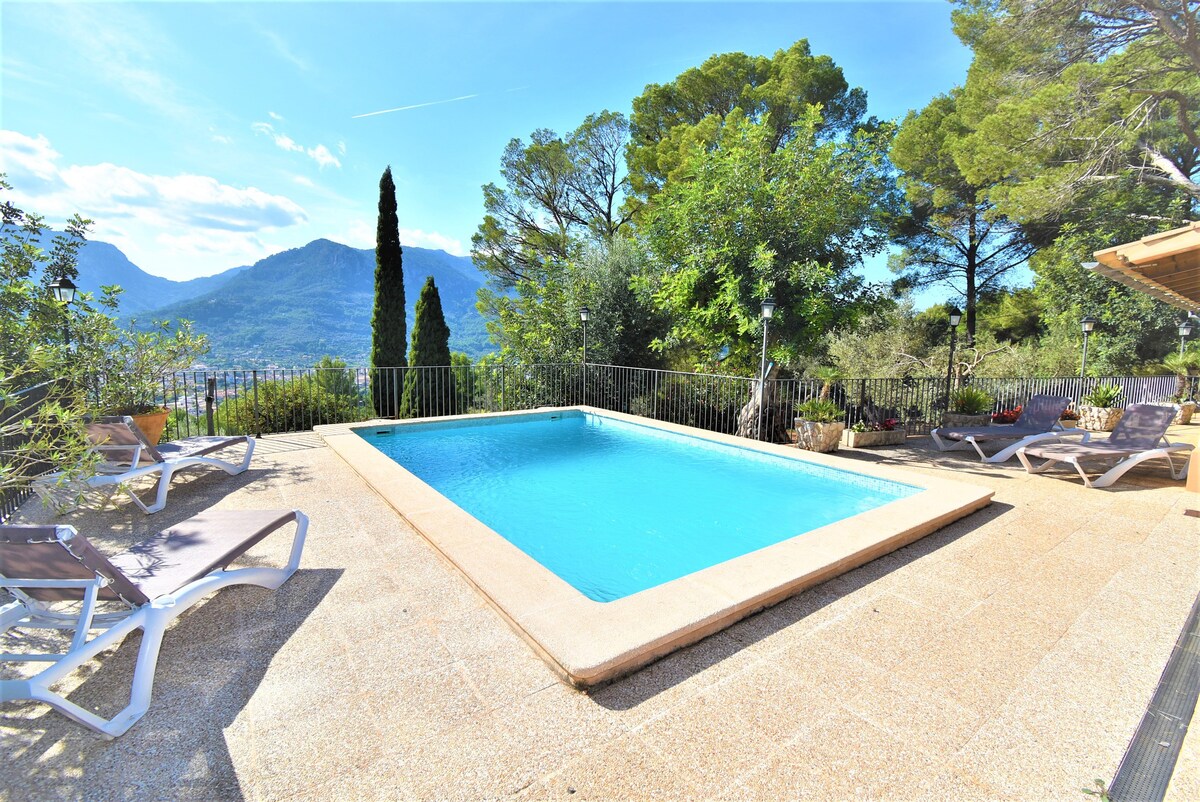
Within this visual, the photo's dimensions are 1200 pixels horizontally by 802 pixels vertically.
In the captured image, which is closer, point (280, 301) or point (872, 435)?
point (872, 435)

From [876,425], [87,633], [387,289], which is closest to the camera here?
[87,633]

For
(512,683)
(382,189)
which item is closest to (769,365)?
(512,683)

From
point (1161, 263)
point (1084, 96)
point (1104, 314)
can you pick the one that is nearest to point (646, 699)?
point (1161, 263)

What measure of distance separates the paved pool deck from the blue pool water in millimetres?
1291

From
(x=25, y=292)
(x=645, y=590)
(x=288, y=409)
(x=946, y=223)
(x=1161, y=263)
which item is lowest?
(x=645, y=590)

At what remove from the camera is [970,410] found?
28.5 ft

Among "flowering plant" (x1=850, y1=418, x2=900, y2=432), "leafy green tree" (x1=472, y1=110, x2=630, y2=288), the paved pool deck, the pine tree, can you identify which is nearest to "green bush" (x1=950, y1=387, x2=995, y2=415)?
"flowering plant" (x1=850, y1=418, x2=900, y2=432)

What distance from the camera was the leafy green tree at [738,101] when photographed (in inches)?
563

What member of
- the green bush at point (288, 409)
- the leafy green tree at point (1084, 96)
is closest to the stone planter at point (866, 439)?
the green bush at point (288, 409)

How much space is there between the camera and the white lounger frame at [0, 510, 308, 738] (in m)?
1.70

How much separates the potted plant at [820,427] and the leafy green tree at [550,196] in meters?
12.0

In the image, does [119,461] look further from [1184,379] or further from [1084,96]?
[1184,379]

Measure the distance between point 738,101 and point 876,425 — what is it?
11.7 metres

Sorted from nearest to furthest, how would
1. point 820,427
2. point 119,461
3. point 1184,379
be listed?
point 119,461 → point 820,427 → point 1184,379
